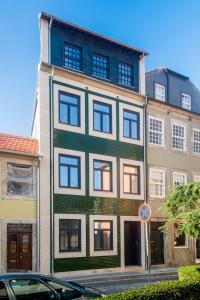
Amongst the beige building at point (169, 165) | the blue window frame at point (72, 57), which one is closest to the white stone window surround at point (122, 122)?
the beige building at point (169, 165)

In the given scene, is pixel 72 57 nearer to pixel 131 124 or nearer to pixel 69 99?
pixel 69 99

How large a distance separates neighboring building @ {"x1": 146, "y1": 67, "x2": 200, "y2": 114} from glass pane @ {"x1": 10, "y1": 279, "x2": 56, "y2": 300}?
1876 cm

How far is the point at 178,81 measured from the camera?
2764 centimetres

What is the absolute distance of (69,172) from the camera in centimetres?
2039

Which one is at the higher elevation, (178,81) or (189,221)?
(178,81)

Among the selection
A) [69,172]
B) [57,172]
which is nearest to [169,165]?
[69,172]

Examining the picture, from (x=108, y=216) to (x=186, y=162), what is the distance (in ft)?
24.3

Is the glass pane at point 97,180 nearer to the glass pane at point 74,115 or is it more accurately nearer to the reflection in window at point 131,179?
the reflection in window at point 131,179

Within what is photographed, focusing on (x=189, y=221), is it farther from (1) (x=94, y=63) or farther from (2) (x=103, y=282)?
(1) (x=94, y=63)

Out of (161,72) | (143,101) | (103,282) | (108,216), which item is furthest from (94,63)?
(103,282)

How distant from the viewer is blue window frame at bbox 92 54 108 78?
22.3m

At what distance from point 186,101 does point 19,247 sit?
50.7ft

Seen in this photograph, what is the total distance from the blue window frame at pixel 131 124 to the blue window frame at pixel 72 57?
12.7 ft

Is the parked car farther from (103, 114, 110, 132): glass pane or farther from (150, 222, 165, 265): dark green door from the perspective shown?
(150, 222, 165, 265): dark green door
